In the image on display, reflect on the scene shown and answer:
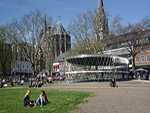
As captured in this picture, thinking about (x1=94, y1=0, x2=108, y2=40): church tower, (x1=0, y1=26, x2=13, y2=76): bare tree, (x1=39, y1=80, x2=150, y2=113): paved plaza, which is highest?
(x1=94, y1=0, x2=108, y2=40): church tower

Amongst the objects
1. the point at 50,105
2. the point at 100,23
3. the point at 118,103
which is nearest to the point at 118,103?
the point at 118,103

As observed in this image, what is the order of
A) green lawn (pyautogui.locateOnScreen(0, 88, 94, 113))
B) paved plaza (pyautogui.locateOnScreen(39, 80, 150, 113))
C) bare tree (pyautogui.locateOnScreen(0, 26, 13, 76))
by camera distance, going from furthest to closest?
bare tree (pyautogui.locateOnScreen(0, 26, 13, 76))
green lawn (pyautogui.locateOnScreen(0, 88, 94, 113))
paved plaza (pyautogui.locateOnScreen(39, 80, 150, 113))

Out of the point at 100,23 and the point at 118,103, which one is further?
the point at 100,23

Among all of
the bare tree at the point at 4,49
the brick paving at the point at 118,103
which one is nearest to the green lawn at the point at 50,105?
the brick paving at the point at 118,103

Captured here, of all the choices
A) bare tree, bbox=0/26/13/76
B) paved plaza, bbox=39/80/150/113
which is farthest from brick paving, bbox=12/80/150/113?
bare tree, bbox=0/26/13/76

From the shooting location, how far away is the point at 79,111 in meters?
8.64

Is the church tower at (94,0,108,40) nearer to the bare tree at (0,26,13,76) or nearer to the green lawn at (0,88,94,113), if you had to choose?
the bare tree at (0,26,13,76)

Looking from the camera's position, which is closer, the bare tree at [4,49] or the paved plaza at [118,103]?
the paved plaza at [118,103]

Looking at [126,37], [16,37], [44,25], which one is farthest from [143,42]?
[16,37]

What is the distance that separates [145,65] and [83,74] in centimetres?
3229

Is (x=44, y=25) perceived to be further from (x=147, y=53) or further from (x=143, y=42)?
(x=147, y=53)

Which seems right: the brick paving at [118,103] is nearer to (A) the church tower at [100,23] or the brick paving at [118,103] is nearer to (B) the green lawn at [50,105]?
(B) the green lawn at [50,105]

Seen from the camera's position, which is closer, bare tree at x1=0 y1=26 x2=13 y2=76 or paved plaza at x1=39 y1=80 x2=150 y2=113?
paved plaza at x1=39 y1=80 x2=150 y2=113

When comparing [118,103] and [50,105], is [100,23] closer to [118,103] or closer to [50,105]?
[118,103]
